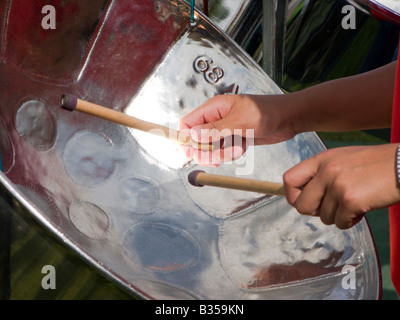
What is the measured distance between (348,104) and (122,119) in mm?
441

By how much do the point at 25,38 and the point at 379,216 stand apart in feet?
4.93

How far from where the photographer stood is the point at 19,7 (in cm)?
137

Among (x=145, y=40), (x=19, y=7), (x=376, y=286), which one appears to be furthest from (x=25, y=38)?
(x=376, y=286)

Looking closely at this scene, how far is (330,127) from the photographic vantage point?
130cm

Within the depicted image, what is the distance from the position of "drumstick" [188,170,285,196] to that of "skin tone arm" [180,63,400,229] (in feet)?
0.31

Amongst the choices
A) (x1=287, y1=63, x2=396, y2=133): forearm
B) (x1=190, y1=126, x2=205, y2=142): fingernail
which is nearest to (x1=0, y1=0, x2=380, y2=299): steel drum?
(x1=190, y1=126, x2=205, y2=142): fingernail

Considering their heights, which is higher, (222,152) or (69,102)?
(69,102)

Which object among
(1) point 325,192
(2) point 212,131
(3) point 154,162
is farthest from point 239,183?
(3) point 154,162

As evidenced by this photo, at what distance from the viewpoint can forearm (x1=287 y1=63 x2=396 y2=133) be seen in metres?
1.19

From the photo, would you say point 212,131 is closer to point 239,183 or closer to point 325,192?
point 239,183

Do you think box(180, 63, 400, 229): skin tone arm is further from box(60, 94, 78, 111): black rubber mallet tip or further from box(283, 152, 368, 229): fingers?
box(60, 94, 78, 111): black rubber mallet tip

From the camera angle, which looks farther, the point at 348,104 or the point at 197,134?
the point at 197,134

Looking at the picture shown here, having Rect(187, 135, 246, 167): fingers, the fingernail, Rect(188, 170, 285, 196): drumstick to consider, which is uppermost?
the fingernail
